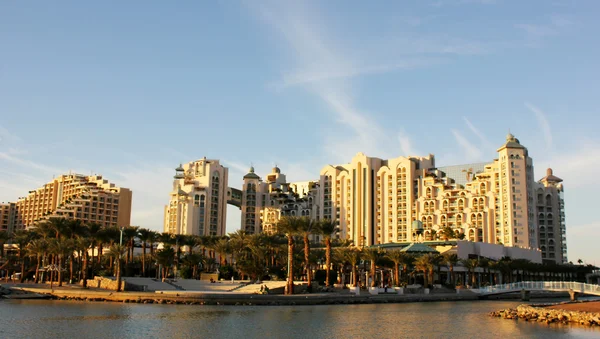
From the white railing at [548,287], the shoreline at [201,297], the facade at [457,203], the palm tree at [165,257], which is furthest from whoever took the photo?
the facade at [457,203]

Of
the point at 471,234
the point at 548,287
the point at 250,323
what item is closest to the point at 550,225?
the point at 471,234

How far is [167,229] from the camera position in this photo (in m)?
196

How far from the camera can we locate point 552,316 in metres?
62.1

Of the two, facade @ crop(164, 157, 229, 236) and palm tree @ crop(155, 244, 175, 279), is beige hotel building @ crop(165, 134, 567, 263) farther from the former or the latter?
palm tree @ crop(155, 244, 175, 279)

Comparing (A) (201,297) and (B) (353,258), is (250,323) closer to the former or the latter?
(A) (201,297)

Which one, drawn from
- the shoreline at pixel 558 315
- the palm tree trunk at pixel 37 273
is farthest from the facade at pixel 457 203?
the shoreline at pixel 558 315

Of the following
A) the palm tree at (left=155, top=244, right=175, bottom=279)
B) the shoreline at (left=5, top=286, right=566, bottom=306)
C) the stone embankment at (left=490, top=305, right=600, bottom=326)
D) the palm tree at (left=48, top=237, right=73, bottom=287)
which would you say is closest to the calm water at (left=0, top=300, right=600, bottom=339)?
the stone embankment at (left=490, top=305, right=600, bottom=326)

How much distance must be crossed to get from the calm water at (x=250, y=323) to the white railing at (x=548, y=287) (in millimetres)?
20061

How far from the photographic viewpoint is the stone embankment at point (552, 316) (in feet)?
190

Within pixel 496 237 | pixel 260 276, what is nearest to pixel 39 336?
pixel 260 276

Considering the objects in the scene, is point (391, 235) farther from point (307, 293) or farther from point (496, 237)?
point (307, 293)

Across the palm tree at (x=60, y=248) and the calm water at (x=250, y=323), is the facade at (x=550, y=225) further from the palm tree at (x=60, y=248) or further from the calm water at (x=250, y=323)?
the palm tree at (x=60, y=248)

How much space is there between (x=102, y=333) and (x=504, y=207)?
5659 inches

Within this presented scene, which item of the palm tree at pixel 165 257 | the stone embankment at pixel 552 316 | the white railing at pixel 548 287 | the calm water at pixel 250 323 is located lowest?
the calm water at pixel 250 323
